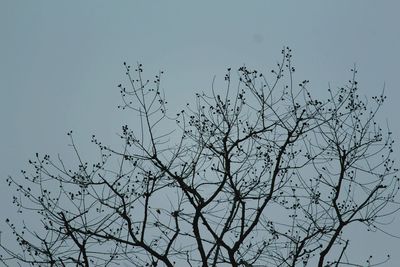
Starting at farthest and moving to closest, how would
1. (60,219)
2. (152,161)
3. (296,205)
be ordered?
(296,205) → (152,161) → (60,219)

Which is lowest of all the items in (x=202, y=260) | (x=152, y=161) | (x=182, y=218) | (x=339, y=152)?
(x=202, y=260)

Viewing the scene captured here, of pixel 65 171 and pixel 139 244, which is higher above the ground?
pixel 65 171

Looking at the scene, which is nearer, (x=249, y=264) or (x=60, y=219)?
(x=60, y=219)

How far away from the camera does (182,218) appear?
30.4ft

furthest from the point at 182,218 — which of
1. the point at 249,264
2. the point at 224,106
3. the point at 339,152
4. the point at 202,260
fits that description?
the point at 339,152

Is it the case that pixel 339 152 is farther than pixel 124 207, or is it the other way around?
pixel 339 152

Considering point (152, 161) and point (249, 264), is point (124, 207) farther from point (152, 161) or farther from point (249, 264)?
point (249, 264)

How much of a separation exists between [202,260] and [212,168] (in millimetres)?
1468

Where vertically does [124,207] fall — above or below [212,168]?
below

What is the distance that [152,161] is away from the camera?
9422 millimetres

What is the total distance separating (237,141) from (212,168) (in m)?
0.60

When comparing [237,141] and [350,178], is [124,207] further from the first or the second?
[350,178]

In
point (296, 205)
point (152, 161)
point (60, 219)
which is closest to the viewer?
point (60, 219)

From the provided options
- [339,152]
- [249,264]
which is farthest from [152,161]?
[339,152]
